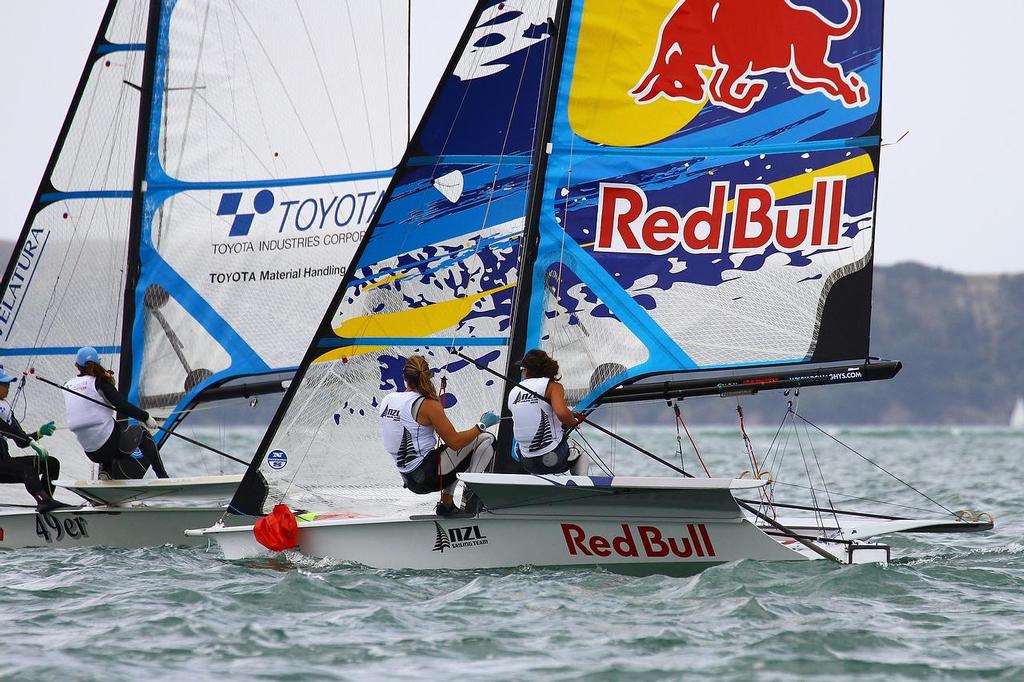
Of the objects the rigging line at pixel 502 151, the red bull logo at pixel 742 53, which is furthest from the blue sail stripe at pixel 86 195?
the red bull logo at pixel 742 53

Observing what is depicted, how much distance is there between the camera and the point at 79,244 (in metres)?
12.1

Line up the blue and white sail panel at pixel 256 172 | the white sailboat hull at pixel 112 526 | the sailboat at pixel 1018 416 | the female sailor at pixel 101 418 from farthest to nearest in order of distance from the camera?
the sailboat at pixel 1018 416 < the blue and white sail panel at pixel 256 172 < the female sailor at pixel 101 418 < the white sailboat hull at pixel 112 526

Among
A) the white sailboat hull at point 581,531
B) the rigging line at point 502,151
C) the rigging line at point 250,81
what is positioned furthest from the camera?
the rigging line at point 250,81

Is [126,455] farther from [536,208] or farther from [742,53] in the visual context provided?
[742,53]

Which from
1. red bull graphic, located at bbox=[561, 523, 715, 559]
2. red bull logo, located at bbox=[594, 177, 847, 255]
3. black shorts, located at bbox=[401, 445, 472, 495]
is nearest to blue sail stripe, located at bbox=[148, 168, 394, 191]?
red bull logo, located at bbox=[594, 177, 847, 255]

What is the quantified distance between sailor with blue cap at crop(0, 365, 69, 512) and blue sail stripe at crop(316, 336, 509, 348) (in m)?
2.63

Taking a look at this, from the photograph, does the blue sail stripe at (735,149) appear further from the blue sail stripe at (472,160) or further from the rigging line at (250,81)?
the rigging line at (250,81)

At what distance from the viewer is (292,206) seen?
1244 centimetres

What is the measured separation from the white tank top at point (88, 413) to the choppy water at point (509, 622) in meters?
1.46

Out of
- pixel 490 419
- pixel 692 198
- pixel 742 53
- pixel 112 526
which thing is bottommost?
pixel 112 526

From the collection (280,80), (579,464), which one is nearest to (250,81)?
A: (280,80)

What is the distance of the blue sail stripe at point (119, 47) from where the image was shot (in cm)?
1230

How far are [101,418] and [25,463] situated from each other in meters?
0.64

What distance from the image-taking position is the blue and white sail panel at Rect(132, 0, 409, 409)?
12211 millimetres
